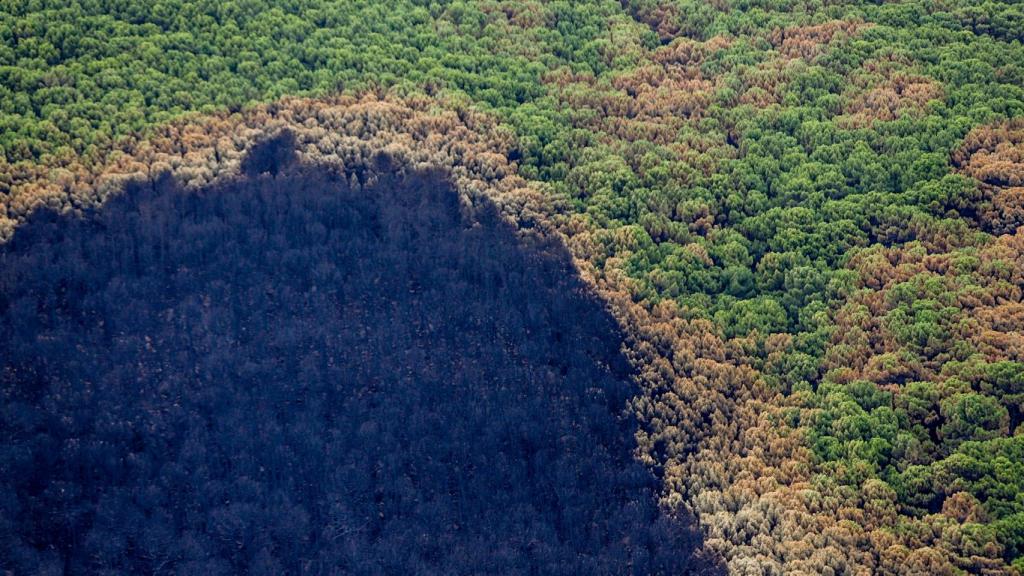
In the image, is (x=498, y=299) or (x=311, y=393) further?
(x=498, y=299)

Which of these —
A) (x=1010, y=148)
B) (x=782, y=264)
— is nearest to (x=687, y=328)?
(x=782, y=264)

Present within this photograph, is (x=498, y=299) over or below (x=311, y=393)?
over

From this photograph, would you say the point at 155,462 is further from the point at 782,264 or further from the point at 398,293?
the point at 782,264

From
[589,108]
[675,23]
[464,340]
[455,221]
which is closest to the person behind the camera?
[464,340]
